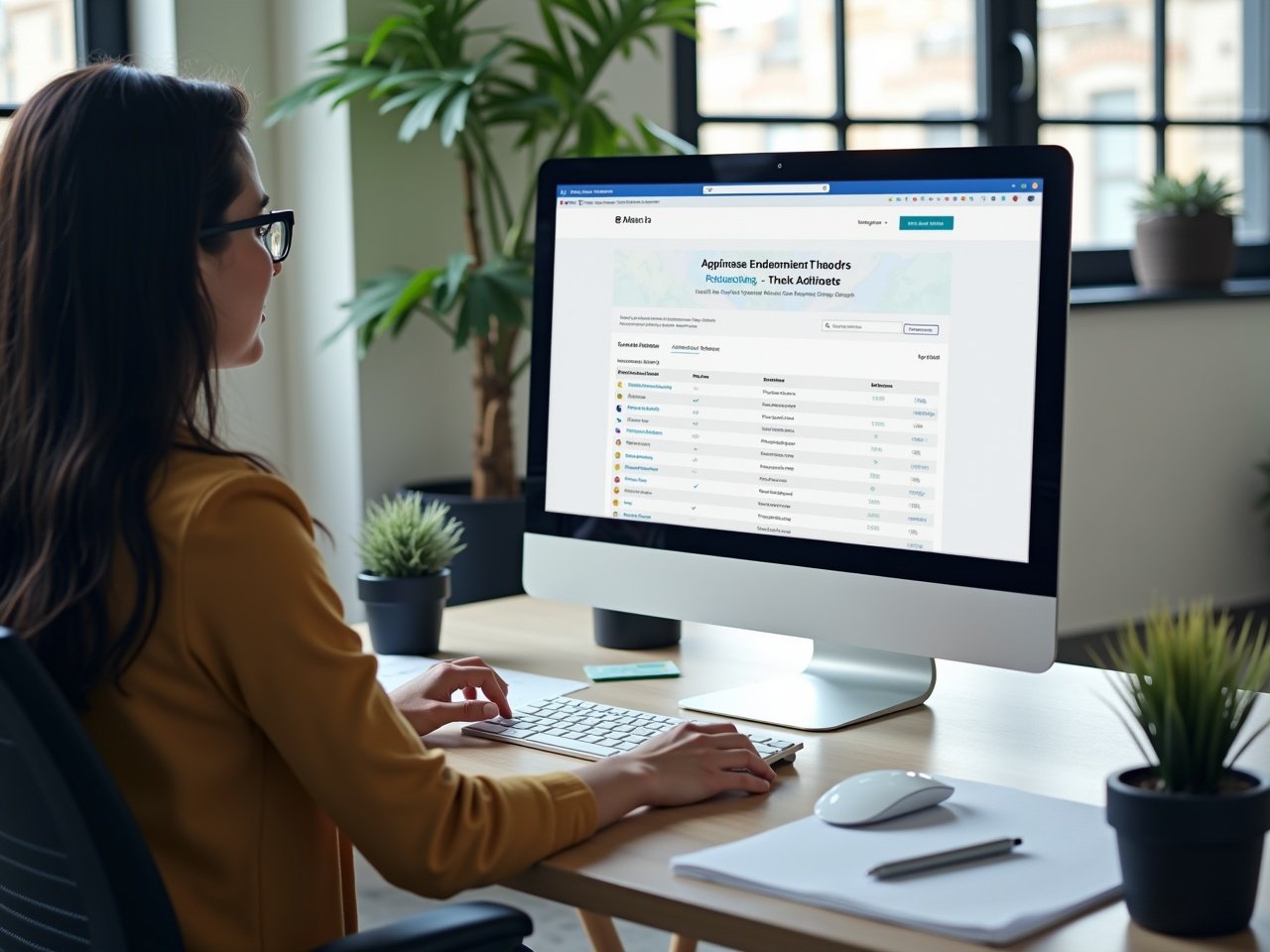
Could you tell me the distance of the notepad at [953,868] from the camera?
0.91 metres

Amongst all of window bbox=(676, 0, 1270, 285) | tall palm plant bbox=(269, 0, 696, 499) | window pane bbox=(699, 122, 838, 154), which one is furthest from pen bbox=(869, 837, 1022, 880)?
window pane bbox=(699, 122, 838, 154)

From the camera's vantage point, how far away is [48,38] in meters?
2.85

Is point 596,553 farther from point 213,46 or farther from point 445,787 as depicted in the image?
point 213,46

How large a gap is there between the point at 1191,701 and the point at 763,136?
3066 mm

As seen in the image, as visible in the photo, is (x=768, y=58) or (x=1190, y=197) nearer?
(x=768, y=58)

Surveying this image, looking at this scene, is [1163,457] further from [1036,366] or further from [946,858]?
[946,858]

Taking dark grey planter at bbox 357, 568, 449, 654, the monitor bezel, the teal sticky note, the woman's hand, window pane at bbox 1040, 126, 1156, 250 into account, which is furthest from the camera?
window pane at bbox 1040, 126, 1156, 250

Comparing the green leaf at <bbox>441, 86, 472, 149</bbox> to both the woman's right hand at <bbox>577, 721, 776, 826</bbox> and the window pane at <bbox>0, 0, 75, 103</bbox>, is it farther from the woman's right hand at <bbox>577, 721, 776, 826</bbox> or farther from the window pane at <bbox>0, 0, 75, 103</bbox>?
the woman's right hand at <bbox>577, 721, 776, 826</bbox>

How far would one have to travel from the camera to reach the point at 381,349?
9.82ft

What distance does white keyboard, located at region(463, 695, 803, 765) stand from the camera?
4.08 feet

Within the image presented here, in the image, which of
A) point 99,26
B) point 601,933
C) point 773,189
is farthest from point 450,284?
point 773,189

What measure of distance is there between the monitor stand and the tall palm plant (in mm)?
1287

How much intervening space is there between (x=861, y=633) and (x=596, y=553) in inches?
11.3

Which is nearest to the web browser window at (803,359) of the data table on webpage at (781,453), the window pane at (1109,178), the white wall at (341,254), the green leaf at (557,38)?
the data table on webpage at (781,453)
